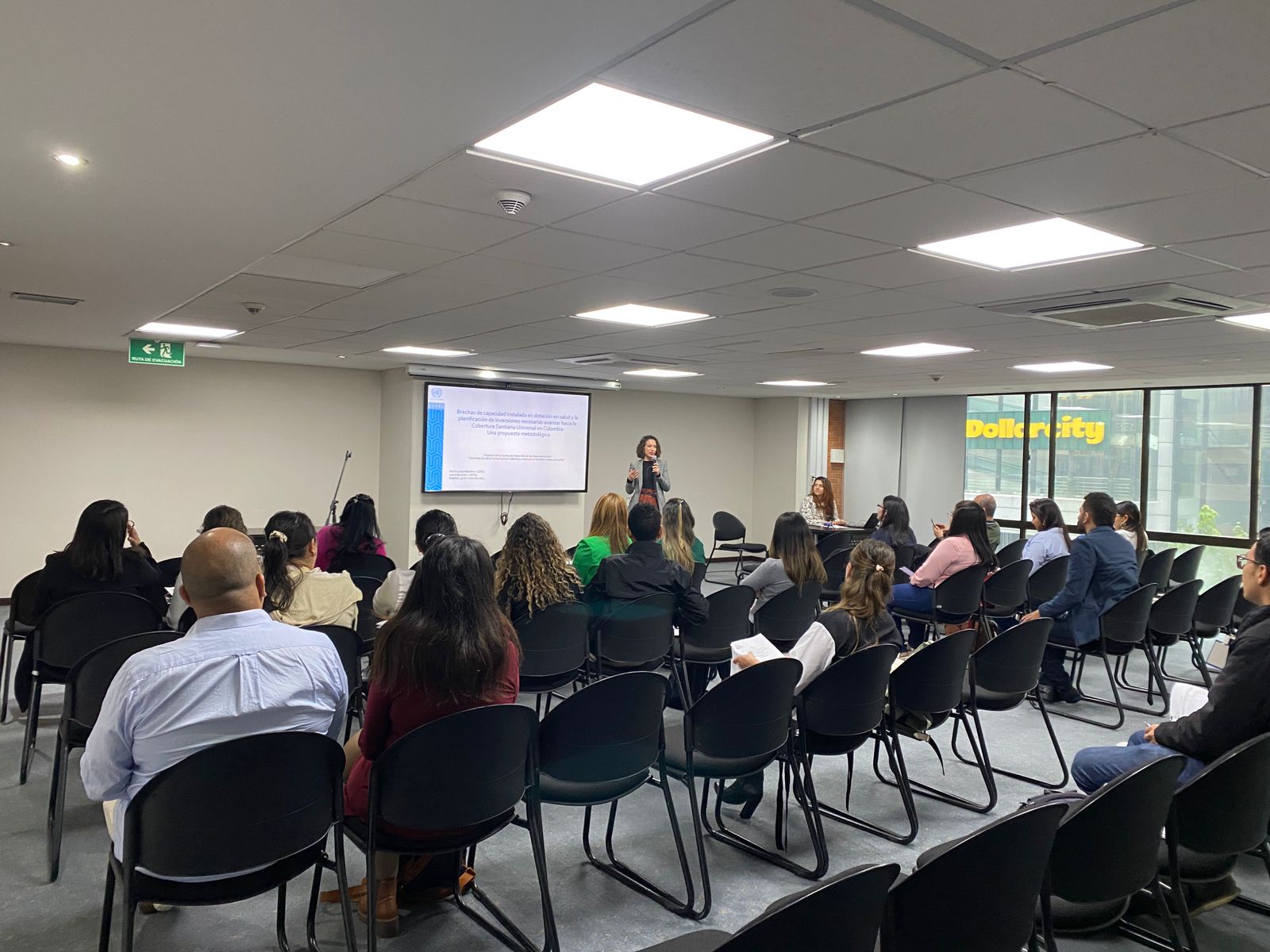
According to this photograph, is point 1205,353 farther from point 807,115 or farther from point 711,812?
point 807,115

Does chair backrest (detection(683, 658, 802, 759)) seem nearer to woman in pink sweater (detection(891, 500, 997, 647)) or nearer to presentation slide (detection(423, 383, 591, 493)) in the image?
woman in pink sweater (detection(891, 500, 997, 647))

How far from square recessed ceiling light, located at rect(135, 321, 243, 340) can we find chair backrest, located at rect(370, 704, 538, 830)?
532 centimetres

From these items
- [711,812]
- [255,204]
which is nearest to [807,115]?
[255,204]

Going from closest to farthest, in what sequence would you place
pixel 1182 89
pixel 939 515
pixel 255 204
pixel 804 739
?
1. pixel 1182 89
2. pixel 255 204
3. pixel 804 739
4. pixel 939 515

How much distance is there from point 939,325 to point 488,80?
437 cm

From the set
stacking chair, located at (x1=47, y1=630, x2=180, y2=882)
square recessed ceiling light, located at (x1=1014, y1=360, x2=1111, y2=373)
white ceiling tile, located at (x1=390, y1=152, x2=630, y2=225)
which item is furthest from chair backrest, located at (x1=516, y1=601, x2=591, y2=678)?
square recessed ceiling light, located at (x1=1014, y1=360, x2=1111, y2=373)

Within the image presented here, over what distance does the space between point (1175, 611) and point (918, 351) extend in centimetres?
276

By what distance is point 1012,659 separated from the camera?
4109 mm

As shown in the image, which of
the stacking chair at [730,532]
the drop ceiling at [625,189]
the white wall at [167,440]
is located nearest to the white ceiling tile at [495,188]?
the drop ceiling at [625,189]

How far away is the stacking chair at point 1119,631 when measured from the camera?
5387mm

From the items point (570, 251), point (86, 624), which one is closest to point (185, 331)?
point (86, 624)

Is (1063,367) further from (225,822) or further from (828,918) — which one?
(225,822)

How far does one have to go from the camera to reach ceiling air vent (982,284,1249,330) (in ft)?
14.5

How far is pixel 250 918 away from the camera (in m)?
2.88
